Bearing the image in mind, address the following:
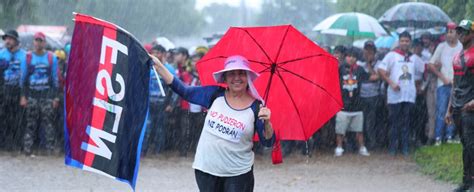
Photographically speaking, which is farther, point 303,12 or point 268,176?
point 303,12

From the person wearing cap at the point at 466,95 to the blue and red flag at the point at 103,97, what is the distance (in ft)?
13.8

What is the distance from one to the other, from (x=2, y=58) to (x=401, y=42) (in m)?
6.44

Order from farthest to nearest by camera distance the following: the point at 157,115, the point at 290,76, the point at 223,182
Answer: the point at 157,115 < the point at 290,76 < the point at 223,182

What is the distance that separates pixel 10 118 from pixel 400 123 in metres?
6.43

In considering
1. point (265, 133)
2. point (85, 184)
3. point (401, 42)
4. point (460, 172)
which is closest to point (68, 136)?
point (265, 133)

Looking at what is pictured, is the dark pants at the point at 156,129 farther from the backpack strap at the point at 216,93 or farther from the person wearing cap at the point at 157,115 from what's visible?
the backpack strap at the point at 216,93

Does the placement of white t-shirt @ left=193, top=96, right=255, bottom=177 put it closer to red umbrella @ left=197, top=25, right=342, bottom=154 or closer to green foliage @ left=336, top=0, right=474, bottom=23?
red umbrella @ left=197, top=25, right=342, bottom=154

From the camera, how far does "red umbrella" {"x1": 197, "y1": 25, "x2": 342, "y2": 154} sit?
19.9 feet

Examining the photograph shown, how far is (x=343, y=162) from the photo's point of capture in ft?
39.2

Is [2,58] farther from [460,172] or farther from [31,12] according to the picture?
[31,12]

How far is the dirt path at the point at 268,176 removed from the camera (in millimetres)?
9773

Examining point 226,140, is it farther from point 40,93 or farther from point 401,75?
point 401,75

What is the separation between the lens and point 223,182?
5.89 m

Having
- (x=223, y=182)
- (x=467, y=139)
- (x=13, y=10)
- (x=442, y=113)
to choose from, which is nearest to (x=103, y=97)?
(x=223, y=182)
